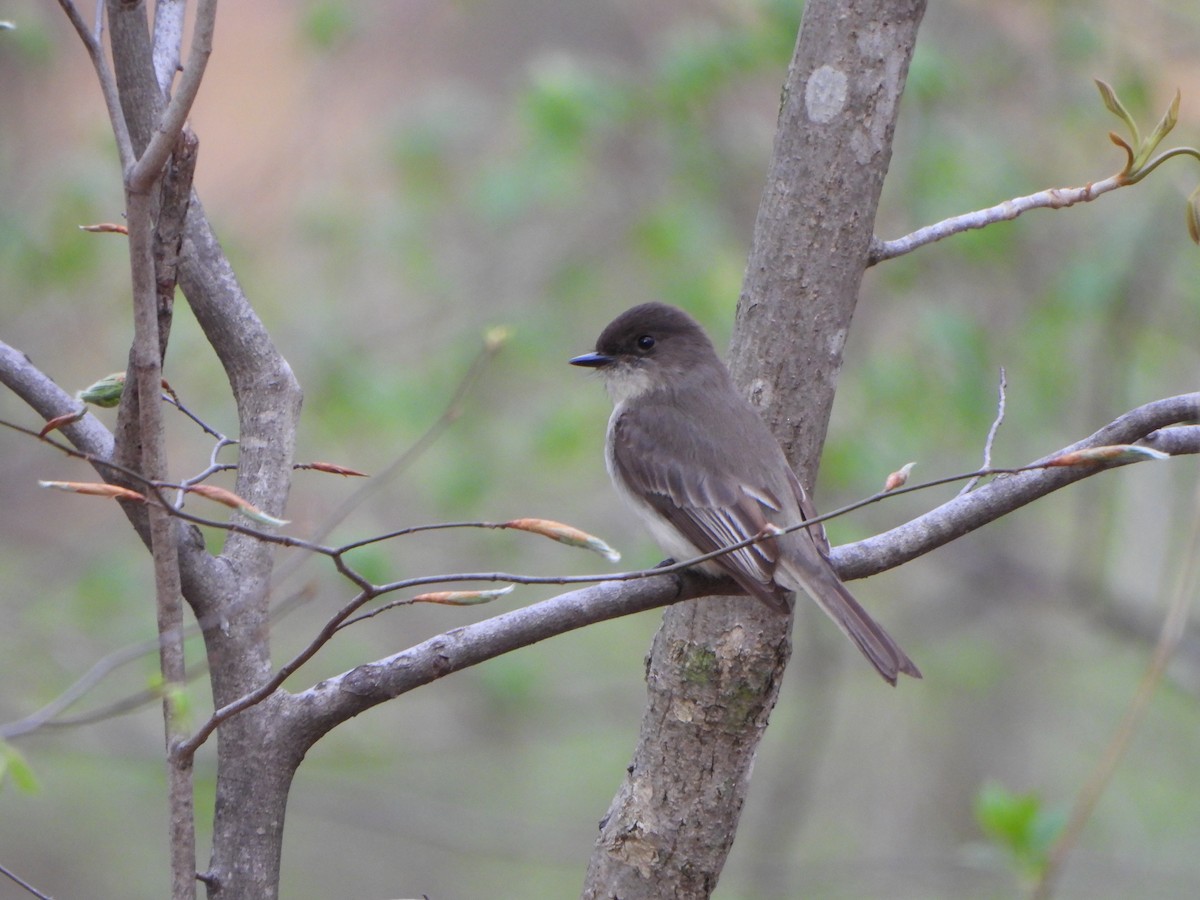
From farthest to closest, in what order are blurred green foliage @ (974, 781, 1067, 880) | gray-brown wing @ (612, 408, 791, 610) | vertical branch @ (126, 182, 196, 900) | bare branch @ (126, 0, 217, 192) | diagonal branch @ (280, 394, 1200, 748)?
gray-brown wing @ (612, 408, 791, 610) → blurred green foliage @ (974, 781, 1067, 880) → diagonal branch @ (280, 394, 1200, 748) → vertical branch @ (126, 182, 196, 900) → bare branch @ (126, 0, 217, 192)

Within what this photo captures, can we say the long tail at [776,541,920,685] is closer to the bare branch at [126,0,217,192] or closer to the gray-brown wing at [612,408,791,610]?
the gray-brown wing at [612,408,791,610]

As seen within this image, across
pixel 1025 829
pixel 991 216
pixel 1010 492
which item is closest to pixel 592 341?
pixel 991 216

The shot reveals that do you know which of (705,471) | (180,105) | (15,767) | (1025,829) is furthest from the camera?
(705,471)

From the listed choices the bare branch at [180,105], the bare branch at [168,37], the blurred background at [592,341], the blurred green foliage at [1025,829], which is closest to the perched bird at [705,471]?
the blurred green foliage at [1025,829]

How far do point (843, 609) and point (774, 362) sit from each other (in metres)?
0.68

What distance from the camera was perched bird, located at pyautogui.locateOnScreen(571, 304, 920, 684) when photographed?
9.60 feet

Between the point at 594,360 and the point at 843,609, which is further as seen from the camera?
the point at 594,360

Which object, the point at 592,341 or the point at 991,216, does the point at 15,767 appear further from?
the point at 592,341

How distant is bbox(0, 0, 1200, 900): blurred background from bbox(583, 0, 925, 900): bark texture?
257 cm

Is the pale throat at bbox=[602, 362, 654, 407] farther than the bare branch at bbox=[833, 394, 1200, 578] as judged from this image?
Yes

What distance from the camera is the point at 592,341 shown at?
7.07m

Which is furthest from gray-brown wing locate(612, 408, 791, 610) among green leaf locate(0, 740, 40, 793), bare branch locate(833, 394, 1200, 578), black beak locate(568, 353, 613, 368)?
green leaf locate(0, 740, 40, 793)

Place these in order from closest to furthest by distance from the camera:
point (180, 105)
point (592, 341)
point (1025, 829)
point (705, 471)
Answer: point (180, 105) → point (1025, 829) → point (705, 471) → point (592, 341)

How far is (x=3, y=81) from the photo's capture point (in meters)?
6.58
